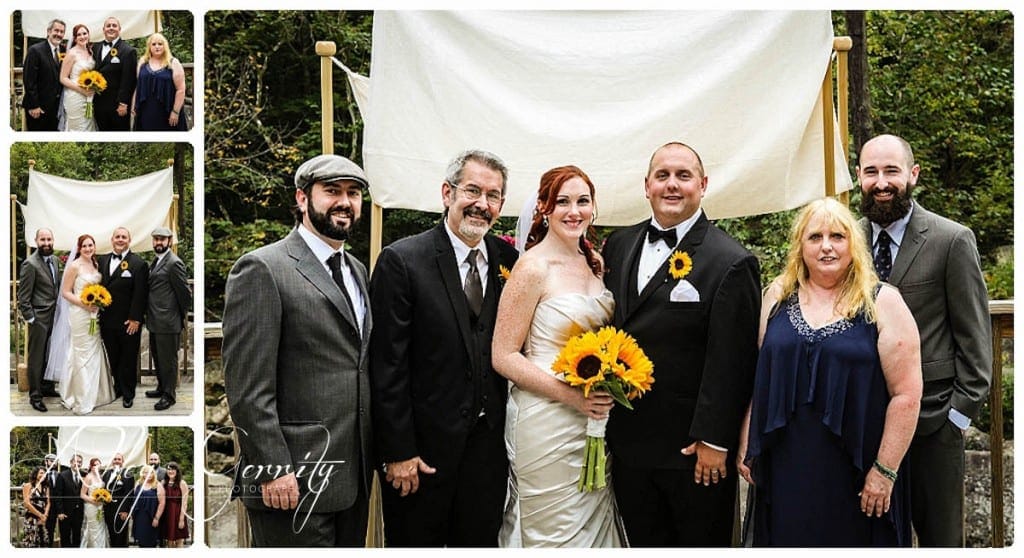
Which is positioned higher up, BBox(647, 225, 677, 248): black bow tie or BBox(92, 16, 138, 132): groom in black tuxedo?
BBox(92, 16, 138, 132): groom in black tuxedo

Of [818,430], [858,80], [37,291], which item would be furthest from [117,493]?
[858,80]

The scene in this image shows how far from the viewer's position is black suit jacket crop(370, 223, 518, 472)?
393 cm

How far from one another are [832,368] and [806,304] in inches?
10.8

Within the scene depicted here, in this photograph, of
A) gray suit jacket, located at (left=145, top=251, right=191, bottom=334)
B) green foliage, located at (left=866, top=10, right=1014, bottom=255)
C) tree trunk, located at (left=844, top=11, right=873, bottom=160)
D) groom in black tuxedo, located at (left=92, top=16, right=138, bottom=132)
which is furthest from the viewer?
green foliage, located at (left=866, top=10, right=1014, bottom=255)

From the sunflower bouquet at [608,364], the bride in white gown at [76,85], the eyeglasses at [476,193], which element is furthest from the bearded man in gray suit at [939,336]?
the bride in white gown at [76,85]

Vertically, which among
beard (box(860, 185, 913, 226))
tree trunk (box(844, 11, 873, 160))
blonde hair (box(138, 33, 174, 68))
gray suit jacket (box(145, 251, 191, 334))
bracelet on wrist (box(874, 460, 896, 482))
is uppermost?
tree trunk (box(844, 11, 873, 160))

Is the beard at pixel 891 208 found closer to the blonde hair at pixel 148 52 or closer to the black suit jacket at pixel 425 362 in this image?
the black suit jacket at pixel 425 362

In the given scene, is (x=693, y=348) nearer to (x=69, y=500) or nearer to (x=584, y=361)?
(x=584, y=361)

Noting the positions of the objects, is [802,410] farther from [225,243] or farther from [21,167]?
[225,243]

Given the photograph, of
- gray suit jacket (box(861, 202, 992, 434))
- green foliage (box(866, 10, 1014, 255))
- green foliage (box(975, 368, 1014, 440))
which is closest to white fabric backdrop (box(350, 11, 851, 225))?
gray suit jacket (box(861, 202, 992, 434))

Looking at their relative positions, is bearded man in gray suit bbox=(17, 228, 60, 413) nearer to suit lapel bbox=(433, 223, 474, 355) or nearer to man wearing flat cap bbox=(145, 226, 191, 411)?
man wearing flat cap bbox=(145, 226, 191, 411)

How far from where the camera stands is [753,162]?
15.6 feet

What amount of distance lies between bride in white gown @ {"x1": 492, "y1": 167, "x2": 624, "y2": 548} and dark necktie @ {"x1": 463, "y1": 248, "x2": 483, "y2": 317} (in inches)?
5.1

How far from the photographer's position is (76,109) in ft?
14.6
